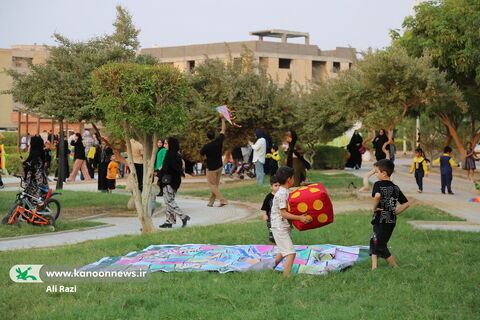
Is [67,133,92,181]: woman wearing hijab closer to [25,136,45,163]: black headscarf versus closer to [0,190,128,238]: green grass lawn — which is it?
[0,190,128,238]: green grass lawn

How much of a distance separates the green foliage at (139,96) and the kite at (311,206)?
4.76 meters

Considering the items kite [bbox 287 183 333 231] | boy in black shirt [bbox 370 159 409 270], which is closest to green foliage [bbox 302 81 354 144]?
boy in black shirt [bbox 370 159 409 270]

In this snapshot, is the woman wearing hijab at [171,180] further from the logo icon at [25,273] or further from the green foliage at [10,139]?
the green foliage at [10,139]

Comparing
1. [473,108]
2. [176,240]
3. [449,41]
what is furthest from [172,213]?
[473,108]

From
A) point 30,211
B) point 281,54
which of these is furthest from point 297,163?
point 281,54

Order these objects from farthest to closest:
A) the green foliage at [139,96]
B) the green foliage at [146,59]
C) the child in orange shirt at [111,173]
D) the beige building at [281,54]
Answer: the beige building at [281,54]
the child in orange shirt at [111,173]
the green foliage at [146,59]
the green foliage at [139,96]

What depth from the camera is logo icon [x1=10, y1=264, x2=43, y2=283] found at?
8.73 m

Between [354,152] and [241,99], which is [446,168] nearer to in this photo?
[241,99]

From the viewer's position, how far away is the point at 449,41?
31.3 meters

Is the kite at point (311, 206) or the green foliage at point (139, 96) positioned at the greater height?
the green foliage at point (139, 96)

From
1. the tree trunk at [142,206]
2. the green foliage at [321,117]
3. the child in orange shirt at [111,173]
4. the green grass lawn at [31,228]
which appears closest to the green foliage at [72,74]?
the green grass lawn at [31,228]

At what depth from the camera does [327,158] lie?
127 feet

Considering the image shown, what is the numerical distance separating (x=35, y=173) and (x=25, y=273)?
710 cm

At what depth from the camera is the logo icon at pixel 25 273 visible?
28.6 ft
